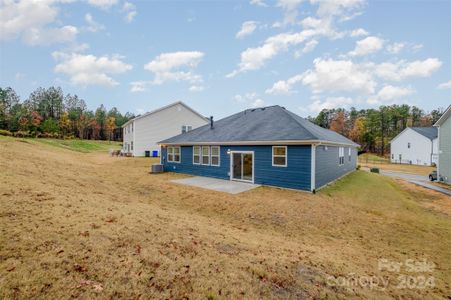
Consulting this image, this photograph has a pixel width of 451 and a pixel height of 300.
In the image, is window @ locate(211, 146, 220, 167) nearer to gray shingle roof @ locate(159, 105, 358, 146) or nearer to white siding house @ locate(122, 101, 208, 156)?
gray shingle roof @ locate(159, 105, 358, 146)

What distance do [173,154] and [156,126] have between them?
12.4 metres

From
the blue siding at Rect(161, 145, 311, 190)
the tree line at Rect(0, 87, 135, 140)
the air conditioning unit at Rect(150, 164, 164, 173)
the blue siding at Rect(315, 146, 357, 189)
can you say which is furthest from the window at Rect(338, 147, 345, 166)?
the tree line at Rect(0, 87, 135, 140)

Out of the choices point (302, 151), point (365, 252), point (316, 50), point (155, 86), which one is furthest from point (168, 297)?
point (155, 86)

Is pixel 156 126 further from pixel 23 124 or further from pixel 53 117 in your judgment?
pixel 53 117

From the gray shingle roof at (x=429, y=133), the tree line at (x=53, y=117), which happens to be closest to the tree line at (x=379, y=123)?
the gray shingle roof at (x=429, y=133)

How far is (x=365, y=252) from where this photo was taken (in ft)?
17.0

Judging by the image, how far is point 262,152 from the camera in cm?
1245

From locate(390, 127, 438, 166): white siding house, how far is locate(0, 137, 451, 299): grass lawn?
33992 mm

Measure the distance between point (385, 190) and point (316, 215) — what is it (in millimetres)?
8463

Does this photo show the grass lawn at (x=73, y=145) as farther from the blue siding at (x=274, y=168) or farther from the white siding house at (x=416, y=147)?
the white siding house at (x=416, y=147)

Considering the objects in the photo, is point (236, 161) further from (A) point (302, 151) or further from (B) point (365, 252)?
(B) point (365, 252)

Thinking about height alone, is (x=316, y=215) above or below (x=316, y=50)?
below

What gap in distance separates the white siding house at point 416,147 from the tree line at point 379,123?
577 inches

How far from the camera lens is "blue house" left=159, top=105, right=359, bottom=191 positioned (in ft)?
36.7
